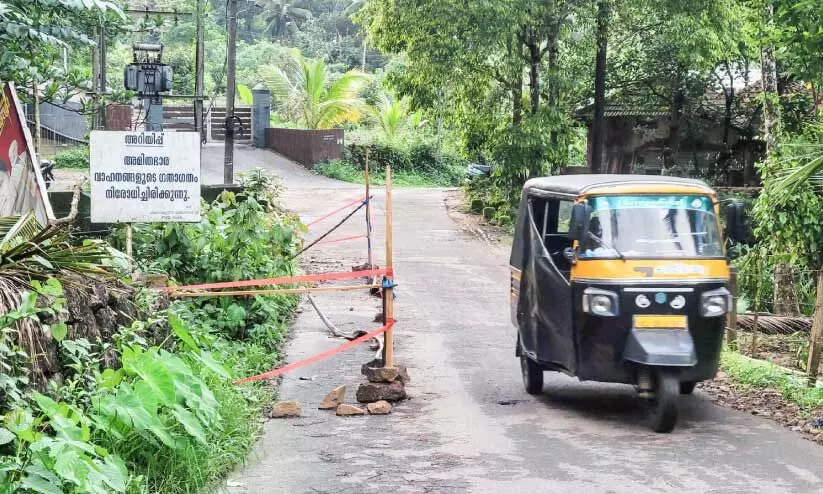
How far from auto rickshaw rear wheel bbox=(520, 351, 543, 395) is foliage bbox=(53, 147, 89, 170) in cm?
2834

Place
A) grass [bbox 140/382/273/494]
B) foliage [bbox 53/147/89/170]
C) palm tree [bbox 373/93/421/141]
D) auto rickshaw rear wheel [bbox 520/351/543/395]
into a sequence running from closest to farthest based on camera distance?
grass [bbox 140/382/273/494] → auto rickshaw rear wheel [bbox 520/351/543/395] → foliage [bbox 53/147/89/170] → palm tree [bbox 373/93/421/141]

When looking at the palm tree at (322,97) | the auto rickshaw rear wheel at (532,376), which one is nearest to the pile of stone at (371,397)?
the auto rickshaw rear wheel at (532,376)

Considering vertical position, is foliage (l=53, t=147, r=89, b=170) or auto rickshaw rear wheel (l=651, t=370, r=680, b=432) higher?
foliage (l=53, t=147, r=89, b=170)

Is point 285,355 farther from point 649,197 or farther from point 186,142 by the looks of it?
point 649,197

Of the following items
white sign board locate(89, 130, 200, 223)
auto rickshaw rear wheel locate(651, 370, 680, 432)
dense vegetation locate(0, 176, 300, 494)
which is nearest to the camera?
dense vegetation locate(0, 176, 300, 494)

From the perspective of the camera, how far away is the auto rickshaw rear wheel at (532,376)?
10977 millimetres

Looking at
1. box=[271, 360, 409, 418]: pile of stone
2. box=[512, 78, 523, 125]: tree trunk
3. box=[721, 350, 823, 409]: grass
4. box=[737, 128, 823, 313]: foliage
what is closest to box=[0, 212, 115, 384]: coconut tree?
box=[271, 360, 409, 418]: pile of stone

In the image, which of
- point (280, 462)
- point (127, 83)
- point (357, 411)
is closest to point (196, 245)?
point (357, 411)

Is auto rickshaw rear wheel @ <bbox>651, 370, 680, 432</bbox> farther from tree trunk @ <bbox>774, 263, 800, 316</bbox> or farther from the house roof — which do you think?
the house roof

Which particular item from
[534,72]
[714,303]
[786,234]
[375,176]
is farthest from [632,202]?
[375,176]

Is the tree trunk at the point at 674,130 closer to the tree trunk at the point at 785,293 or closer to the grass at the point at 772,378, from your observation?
the tree trunk at the point at 785,293

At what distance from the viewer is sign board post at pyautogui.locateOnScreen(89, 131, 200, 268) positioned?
10.7 m

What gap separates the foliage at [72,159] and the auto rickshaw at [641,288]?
2946 cm

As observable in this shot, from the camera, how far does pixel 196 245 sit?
512 inches
